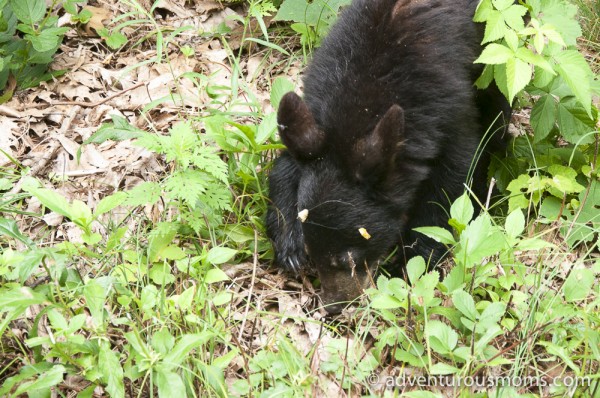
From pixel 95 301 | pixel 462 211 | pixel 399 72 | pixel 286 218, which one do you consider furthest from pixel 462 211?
pixel 95 301

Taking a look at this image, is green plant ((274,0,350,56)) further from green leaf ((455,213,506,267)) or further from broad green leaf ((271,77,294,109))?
green leaf ((455,213,506,267))

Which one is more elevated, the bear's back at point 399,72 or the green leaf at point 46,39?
the bear's back at point 399,72

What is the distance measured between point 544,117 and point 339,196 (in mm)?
1704

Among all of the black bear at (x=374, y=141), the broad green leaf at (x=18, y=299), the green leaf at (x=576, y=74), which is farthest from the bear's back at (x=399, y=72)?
the broad green leaf at (x=18, y=299)

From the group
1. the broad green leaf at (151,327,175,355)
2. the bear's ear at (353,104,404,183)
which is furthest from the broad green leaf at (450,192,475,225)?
the broad green leaf at (151,327,175,355)

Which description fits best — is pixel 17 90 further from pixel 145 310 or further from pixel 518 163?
pixel 518 163

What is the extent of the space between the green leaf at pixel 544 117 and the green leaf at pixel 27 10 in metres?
3.90

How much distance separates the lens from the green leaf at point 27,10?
234 inches

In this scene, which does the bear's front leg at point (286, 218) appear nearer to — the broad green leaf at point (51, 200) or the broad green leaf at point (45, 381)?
the broad green leaf at point (51, 200)

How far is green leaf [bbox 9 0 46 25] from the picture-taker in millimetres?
5941

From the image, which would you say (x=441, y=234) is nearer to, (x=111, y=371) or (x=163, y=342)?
(x=163, y=342)

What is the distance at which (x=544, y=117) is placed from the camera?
5.14 meters

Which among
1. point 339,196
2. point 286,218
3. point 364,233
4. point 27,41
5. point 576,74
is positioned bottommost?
point 286,218

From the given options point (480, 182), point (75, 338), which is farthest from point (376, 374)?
point (480, 182)
